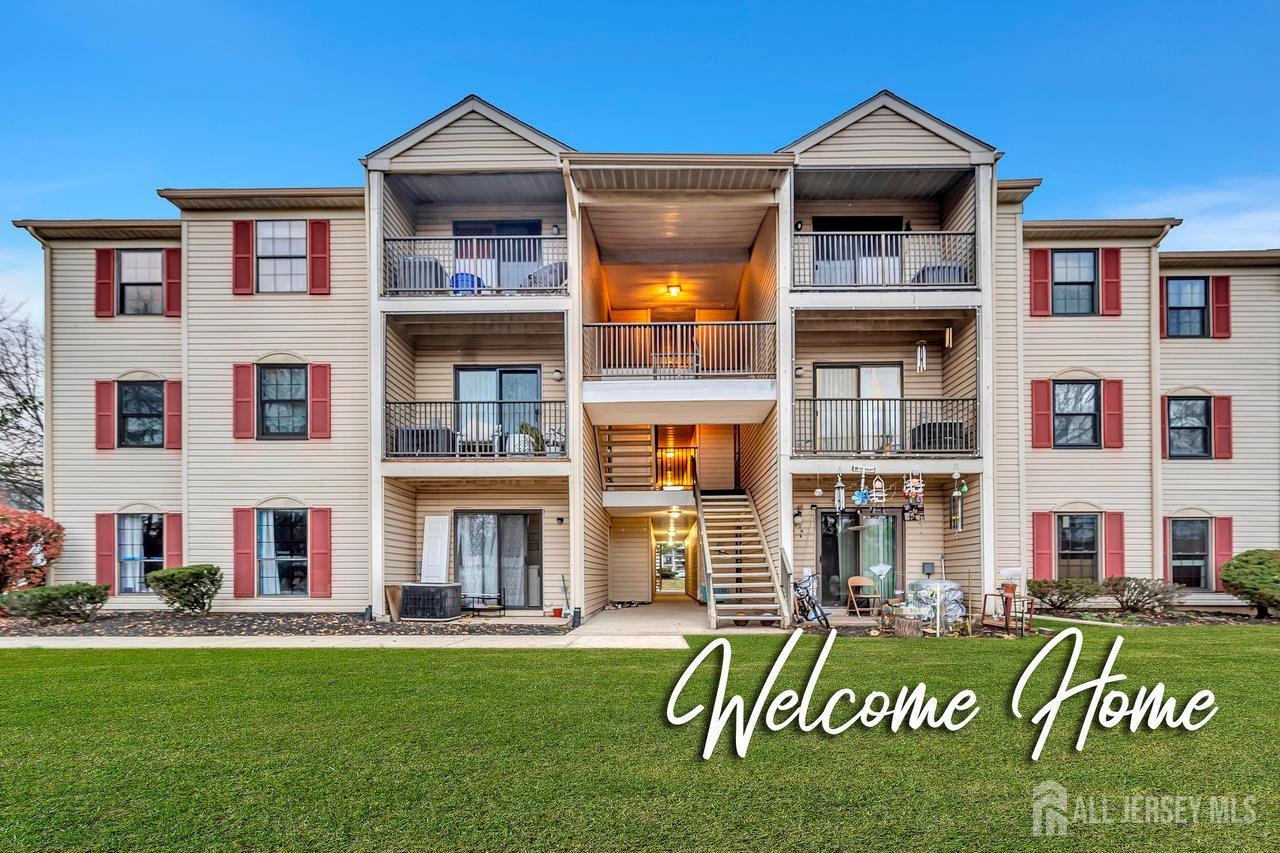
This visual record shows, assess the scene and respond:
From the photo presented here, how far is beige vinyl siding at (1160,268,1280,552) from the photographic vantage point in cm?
1622

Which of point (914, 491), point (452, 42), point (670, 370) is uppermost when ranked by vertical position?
point (452, 42)

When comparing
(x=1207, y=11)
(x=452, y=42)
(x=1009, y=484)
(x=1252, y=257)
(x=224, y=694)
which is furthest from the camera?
(x=452, y=42)

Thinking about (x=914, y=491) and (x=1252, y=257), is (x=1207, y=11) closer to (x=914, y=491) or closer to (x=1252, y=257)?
(x=1252, y=257)

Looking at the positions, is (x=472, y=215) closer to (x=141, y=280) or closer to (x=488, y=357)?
(x=488, y=357)

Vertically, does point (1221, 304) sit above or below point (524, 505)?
above

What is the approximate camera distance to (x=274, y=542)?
603 inches

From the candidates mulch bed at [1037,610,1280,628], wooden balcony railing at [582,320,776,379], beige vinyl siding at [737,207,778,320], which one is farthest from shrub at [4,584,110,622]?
mulch bed at [1037,610,1280,628]

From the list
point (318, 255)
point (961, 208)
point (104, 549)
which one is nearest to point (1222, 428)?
point (961, 208)

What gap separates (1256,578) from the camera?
1400 cm

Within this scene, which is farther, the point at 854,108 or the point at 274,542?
the point at 274,542

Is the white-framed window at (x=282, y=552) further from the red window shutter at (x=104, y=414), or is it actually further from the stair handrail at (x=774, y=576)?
the stair handrail at (x=774, y=576)

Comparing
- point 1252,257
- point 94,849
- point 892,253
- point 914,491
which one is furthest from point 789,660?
point 1252,257

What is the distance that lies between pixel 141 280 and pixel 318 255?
378cm

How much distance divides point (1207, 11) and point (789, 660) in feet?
129
